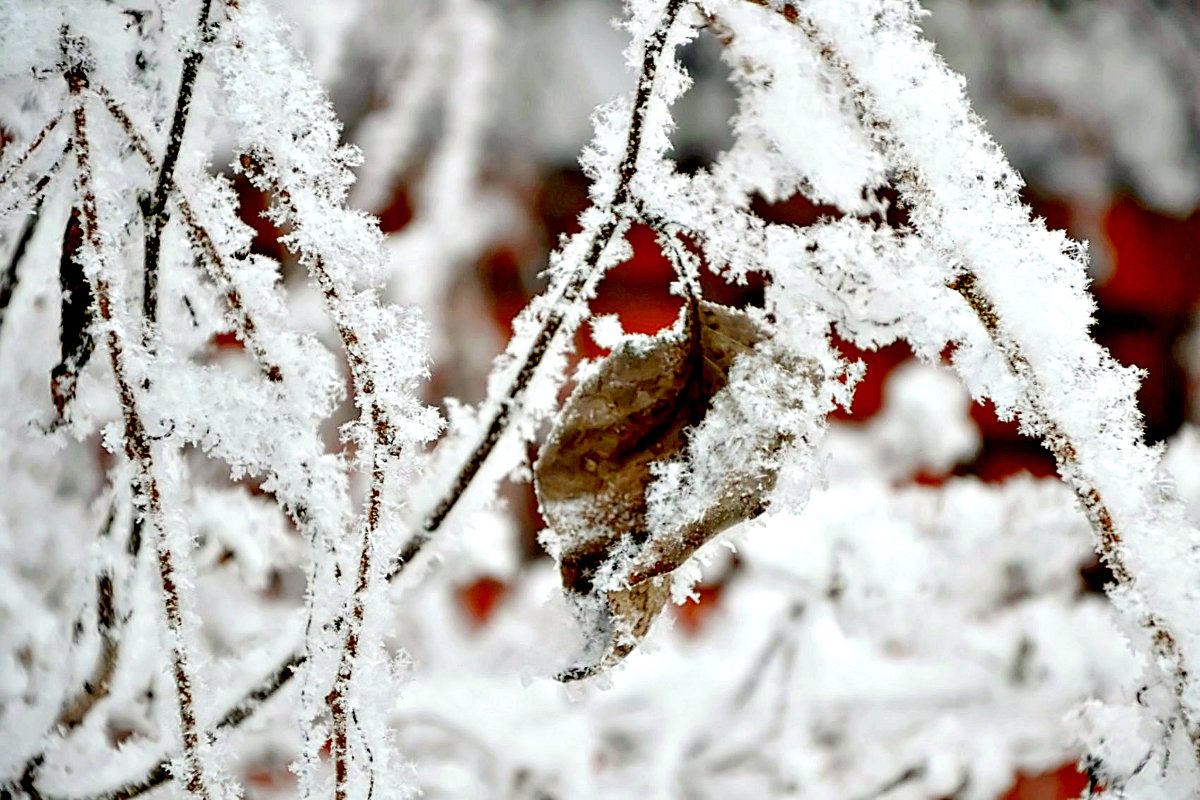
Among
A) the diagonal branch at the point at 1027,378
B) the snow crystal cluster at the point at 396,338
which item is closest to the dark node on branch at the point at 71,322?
the snow crystal cluster at the point at 396,338

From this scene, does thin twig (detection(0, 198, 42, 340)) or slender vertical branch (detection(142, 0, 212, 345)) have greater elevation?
thin twig (detection(0, 198, 42, 340))

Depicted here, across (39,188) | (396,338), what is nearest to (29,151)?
(39,188)

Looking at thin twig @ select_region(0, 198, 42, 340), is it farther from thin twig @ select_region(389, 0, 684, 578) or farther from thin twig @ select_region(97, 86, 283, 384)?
thin twig @ select_region(389, 0, 684, 578)

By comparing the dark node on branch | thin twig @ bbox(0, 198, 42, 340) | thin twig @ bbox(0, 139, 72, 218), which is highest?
thin twig @ bbox(0, 198, 42, 340)

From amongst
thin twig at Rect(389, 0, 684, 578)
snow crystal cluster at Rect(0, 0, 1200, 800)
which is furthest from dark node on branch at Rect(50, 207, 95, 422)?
thin twig at Rect(389, 0, 684, 578)

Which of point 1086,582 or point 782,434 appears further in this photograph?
point 1086,582

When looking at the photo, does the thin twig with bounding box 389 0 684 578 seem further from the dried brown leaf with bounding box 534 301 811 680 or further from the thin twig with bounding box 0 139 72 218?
the thin twig with bounding box 0 139 72 218

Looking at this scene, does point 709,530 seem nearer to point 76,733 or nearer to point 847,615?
point 76,733

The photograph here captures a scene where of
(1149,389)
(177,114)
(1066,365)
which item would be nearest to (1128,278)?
(1149,389)
